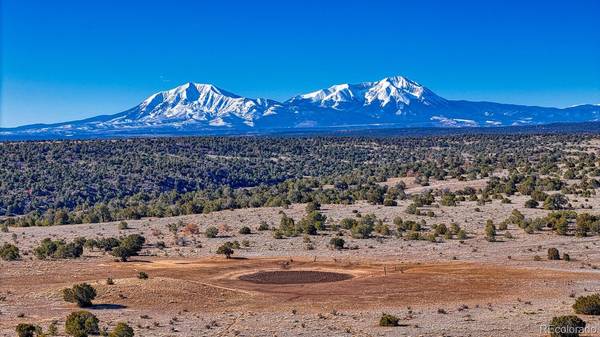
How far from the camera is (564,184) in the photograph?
8275cm

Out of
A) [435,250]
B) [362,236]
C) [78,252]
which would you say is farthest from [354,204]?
[78,252]

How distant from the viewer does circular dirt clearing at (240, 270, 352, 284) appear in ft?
138

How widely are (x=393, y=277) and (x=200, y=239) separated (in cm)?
2064

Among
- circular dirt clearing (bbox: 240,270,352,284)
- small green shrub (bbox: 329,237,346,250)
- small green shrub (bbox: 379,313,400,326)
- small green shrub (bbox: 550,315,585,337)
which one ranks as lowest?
circular dirt clearing (bbox: 240,270,352,284)

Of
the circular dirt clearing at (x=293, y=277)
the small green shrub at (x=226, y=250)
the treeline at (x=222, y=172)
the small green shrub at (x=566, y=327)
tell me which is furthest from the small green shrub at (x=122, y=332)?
the treeline at (x=222, y=172)

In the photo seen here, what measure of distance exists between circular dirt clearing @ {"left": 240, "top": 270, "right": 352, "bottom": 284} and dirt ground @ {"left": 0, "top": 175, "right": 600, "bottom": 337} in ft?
1.85

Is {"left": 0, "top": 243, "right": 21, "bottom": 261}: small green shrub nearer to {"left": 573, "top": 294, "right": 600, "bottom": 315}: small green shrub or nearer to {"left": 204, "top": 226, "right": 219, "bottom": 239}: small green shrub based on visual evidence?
{"left": 204, "top": 226, "right": 219, "bottom": 239}: small green shrub

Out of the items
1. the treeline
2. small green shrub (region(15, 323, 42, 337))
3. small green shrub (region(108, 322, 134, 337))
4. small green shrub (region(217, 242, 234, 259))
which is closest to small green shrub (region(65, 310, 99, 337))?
small green shrub (region(15, 323, 42, 337))

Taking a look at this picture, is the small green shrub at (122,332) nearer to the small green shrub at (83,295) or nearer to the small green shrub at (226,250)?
the small green shrub at (83,295)

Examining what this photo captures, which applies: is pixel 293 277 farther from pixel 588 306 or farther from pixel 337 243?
pixel 588 306

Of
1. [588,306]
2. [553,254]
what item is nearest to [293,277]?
[553,254]

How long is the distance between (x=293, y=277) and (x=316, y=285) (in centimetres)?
283

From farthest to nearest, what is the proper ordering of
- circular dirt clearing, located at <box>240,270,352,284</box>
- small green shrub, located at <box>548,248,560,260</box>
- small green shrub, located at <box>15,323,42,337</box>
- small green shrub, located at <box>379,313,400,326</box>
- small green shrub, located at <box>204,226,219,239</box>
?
small green shrub, located at <box>204,226,219,239</box>
small green shrub, located at <box>548,248,560,260</box>
circular dirt clearing, located at <box>240,270,352,284</box>
small green shrub, located at <box>379,313,400,326</box>
small green shrub, located at <box>15,323,42,337</box>

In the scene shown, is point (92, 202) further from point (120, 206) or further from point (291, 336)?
point (291, 336)
